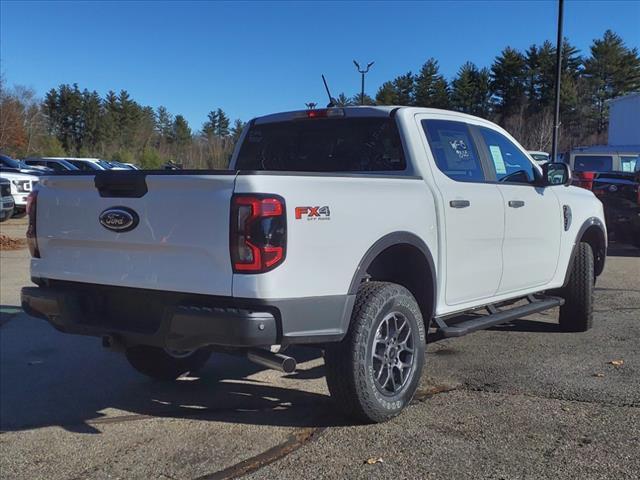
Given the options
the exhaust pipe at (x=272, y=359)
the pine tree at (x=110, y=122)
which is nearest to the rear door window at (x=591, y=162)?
the exhaust pipe at (x=272, y=359)

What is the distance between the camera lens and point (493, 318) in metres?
4.96

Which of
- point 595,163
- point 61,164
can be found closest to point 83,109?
point 61,164

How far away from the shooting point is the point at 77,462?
3.64 metres

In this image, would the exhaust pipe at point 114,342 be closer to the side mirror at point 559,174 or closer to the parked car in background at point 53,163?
the side mirror at point 559,174

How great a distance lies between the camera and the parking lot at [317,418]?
3.48 metres

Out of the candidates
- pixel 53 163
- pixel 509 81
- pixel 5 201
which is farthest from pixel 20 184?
pixel 509 81

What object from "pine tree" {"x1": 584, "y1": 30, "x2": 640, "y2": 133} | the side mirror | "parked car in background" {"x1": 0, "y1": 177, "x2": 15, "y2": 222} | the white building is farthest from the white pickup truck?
"pine tree" {"x1": 584, "y1": 30, "x2": 640, "y2": 133}

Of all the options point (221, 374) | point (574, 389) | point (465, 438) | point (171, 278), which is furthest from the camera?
point (221, 374)

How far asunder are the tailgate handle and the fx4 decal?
0.90 m

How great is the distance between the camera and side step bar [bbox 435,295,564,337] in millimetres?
4477

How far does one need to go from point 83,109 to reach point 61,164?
5978cm

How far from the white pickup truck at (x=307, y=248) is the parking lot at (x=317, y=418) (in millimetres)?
358

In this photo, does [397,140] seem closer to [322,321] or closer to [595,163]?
[322,321]

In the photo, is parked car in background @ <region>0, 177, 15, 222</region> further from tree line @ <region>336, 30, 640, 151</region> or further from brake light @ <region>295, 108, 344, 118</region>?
tree line @ <region>336, 30, 640, 151</region>
